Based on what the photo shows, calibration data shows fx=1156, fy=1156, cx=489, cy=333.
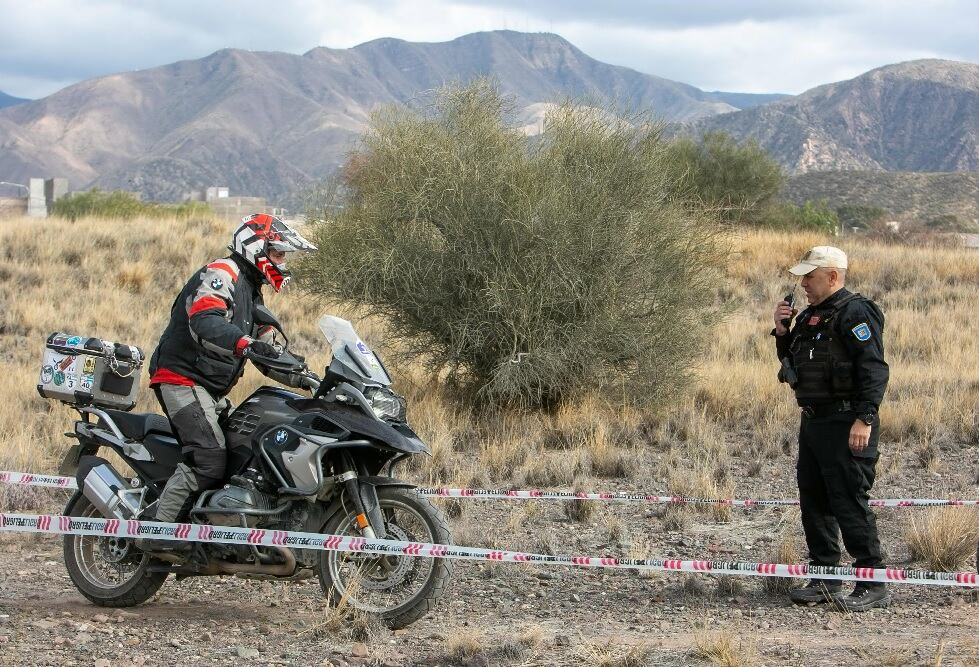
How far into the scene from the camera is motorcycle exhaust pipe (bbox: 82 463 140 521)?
5871 mm

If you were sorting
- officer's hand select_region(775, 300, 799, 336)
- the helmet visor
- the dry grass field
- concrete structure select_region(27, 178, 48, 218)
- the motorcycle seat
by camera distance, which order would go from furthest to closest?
concrete structure select_region(27, 178, 48, 218), the dry grass field, officer's hand select_region(775, 300, 799, 336), the motorcycle seat, the helmet visor

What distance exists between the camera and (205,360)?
573cm

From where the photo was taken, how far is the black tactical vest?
5.99 m

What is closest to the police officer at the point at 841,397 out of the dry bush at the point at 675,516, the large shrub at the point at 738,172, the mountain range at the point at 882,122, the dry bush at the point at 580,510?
the dry bush at the point at 675,516

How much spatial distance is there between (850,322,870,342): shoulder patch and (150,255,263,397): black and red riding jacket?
3.05 m

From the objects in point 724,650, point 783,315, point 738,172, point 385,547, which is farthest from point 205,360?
point 738,172

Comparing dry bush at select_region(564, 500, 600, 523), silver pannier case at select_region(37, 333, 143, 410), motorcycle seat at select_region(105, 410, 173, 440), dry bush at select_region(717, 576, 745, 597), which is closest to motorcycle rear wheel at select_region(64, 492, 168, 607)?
motorcycle seat at select_region(105, 410, 173, 440)

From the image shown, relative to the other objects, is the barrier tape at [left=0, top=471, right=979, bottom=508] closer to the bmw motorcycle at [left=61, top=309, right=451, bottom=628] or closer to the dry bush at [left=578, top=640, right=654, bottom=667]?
the bmw motorcycle at [left=61, top=309, right=451, bottom=628]

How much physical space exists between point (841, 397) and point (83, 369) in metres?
3.94

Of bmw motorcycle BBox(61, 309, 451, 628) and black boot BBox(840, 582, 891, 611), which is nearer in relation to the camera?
bmw motorcycle BBox(61, 309, 451, 628)

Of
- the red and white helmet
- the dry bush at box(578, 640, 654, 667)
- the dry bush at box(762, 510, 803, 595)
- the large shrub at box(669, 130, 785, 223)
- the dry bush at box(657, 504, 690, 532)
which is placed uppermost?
the large shrub at box(669, 130, 785, 223)

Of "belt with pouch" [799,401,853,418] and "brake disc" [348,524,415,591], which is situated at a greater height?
"belt with pouch" [799,401,853,418]

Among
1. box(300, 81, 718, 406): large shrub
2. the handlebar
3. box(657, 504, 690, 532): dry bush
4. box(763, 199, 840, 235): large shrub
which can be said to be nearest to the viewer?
the handlebar

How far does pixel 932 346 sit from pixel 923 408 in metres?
5.86
